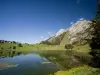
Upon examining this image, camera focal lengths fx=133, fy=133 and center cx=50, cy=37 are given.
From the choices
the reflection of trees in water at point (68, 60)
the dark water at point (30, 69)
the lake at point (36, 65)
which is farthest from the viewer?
the reflection of trees in water at point (68, 60)

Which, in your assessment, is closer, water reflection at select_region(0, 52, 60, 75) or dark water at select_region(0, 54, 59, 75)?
water reflection at select_region(0, 52, 60, 75)

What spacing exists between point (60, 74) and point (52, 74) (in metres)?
2.64

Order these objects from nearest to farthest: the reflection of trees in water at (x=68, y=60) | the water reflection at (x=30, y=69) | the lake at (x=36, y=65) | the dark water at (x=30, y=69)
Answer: the water reflection at (x=30, y=69), the dark water at (x=30, y=69), the lake at (x=36, y=65), the reflection of trees in water at (x=68, y=60)

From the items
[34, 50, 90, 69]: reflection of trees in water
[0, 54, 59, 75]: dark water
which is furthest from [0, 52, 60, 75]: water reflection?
[34, 50, 90, 69]: reflection of trees in water

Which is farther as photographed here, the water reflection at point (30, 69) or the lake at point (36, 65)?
the lake at point (36, 65)

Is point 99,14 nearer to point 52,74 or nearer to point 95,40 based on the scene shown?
point 95,40

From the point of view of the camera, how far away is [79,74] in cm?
3512

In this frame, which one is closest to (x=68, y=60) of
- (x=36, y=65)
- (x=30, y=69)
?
(x=36, y=65)

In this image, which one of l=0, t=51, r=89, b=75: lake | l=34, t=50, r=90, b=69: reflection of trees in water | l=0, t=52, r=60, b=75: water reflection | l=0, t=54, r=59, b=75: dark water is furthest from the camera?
l=34, t=50, r=90, b=69: reflection of trees in water

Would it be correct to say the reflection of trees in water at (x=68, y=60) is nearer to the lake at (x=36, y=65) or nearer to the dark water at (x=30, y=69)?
the lake at (x=36, y=65)

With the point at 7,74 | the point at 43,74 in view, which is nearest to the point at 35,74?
the point at 43,74

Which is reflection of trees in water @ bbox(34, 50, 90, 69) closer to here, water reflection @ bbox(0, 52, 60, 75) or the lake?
the lake

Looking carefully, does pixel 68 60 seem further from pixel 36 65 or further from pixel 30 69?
pixel 30 69

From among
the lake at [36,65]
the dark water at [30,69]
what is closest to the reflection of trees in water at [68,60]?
the lake at [36,65]
